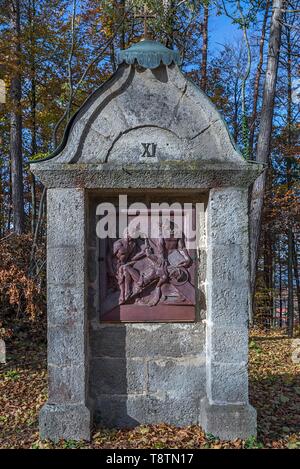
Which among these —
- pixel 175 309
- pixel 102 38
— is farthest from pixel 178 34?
pixel 175 309

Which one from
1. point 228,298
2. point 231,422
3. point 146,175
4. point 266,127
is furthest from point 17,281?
point 266,127

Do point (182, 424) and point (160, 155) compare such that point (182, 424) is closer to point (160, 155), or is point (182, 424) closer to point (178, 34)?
point (160, 155)

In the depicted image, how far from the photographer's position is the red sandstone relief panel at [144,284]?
3.94 metres

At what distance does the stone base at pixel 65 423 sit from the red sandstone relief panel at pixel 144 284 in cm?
87

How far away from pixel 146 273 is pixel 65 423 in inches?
60.0

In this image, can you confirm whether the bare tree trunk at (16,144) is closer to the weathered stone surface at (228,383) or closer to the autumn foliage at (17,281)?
the autumn foliage at (17,281)

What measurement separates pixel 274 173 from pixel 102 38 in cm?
760

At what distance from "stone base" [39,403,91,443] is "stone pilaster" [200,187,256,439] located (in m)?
1.11

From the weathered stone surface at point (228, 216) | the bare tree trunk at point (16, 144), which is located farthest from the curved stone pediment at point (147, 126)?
the bare tree trunk at point (16, 144)

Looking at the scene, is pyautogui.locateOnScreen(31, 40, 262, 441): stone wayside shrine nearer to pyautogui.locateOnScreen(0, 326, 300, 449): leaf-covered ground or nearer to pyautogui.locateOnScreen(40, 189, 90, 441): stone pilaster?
pyautogui.locateOnScreen(40, 189, 90, 441): stone pilaster

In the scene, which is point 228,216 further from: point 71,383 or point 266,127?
point 266,127

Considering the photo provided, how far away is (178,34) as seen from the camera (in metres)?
11.6

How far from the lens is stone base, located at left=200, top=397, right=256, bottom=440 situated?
12.3 feet

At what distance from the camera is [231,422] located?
375 centimetres
